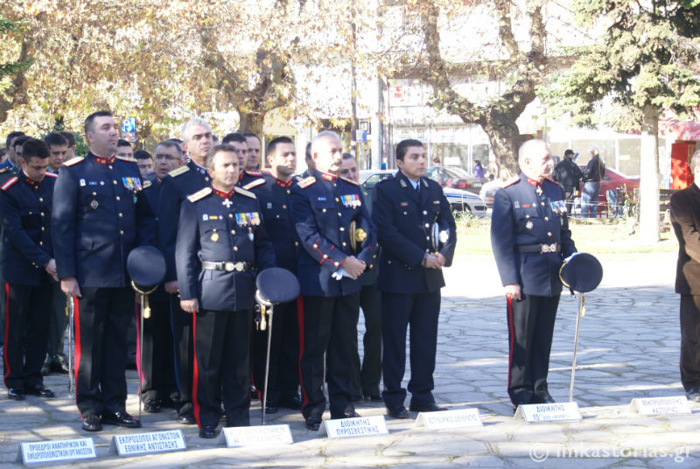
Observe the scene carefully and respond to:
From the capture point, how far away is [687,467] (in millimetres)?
6023

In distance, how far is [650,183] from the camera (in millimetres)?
21281

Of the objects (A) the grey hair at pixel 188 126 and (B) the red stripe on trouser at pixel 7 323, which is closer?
(A) the grey hair at pixel 188 126

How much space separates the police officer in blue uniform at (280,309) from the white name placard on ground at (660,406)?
102 inches

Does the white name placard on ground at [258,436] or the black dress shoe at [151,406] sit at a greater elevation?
the white name placard on ground at [258,436]

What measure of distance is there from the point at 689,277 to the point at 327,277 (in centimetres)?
302

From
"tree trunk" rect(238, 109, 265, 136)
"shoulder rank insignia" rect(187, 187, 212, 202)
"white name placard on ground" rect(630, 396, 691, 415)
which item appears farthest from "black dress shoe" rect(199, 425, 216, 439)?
"tree trunk" rect(238, 109, 265, 136)

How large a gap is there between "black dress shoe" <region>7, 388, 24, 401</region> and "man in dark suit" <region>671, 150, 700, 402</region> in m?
5.28

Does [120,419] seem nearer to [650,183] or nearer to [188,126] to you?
[188,126]

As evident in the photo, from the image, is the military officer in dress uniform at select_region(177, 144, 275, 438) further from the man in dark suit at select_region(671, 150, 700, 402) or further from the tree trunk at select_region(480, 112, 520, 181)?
the tree trunk at select_region(480, 112, 520, 181)

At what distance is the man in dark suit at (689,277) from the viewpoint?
26.0 ft

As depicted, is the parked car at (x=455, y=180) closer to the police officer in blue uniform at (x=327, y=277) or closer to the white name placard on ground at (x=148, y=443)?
the police officer in blue uniform at (x=327, y=277)

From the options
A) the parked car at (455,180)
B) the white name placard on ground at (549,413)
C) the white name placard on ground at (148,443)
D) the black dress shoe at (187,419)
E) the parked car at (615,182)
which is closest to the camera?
the white name placard on ground at (148,443)

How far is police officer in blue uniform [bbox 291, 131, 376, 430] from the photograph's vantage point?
7.08 metres

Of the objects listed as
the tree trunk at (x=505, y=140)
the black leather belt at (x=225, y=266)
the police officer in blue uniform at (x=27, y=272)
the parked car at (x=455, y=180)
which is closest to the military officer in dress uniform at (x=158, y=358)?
the police officer in blue uniform at (x=27, y=272)
